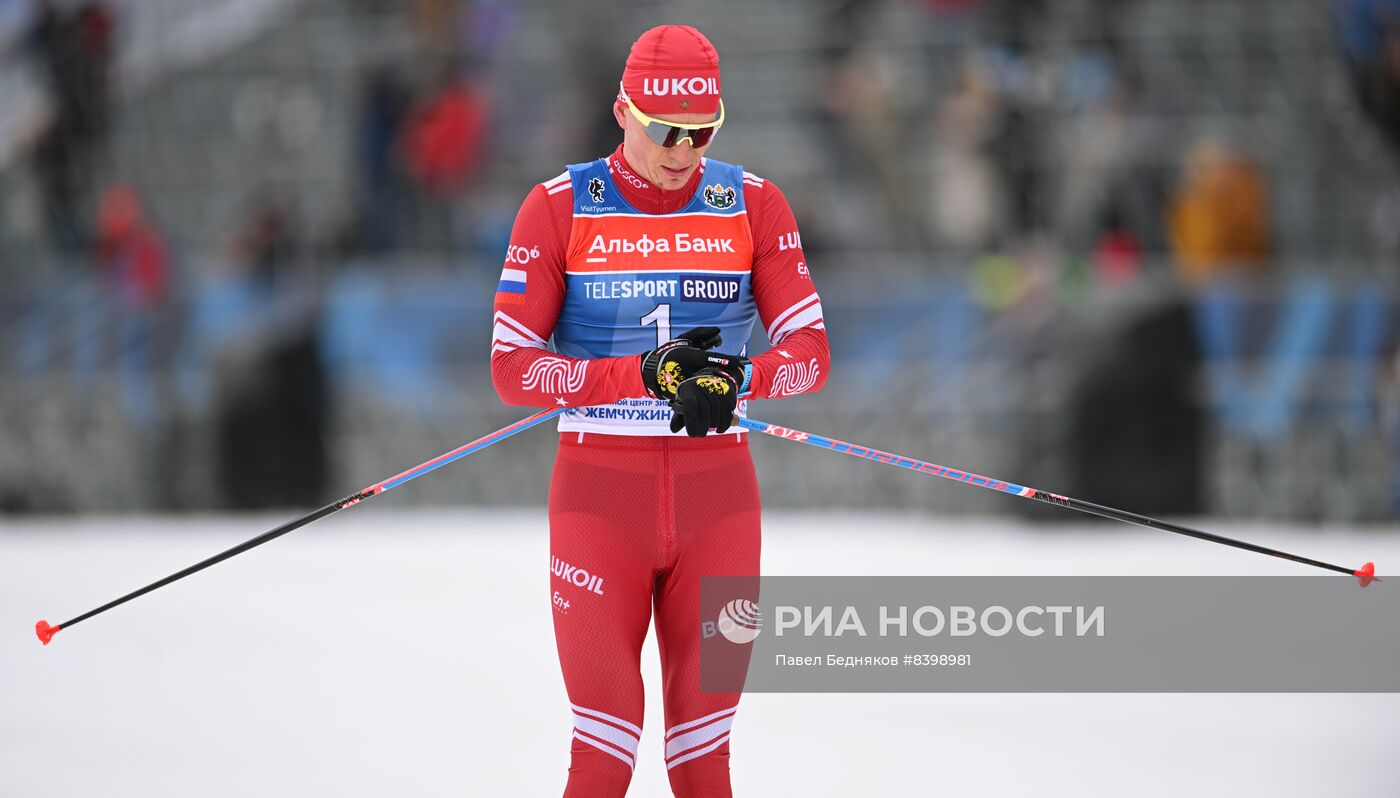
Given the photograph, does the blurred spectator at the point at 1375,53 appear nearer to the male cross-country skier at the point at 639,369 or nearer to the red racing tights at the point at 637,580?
the male cross-country skier at the point at 639,369

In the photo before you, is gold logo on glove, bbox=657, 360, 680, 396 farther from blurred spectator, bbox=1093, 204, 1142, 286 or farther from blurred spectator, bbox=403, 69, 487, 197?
blurred spectator, bbox=403, 69, 487, 197

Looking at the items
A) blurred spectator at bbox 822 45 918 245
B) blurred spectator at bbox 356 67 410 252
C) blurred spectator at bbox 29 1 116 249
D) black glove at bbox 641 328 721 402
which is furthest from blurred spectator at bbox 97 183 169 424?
black glove at bbox 641 328 721 402

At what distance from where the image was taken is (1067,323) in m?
11.8

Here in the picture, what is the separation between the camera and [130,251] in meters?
14.0

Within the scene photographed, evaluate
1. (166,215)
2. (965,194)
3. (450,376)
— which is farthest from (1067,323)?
(166,215)

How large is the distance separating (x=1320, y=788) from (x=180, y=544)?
8.31 m

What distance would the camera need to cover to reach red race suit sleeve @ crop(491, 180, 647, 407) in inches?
161

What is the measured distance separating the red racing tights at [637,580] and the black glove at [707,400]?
0.27 meters

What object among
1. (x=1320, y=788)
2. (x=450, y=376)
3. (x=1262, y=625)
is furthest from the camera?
(x=450, y=376)

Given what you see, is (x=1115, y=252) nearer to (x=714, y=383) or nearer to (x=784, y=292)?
(x=784, y=292)

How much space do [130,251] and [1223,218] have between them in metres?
8.51

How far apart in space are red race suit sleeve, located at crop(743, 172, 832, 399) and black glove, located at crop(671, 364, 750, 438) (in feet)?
0.90

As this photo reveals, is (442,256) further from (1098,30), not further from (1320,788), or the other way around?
(1320,788)

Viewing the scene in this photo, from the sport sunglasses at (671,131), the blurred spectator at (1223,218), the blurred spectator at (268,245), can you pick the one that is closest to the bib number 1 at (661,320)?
the sport sunglasses at (671,131)
